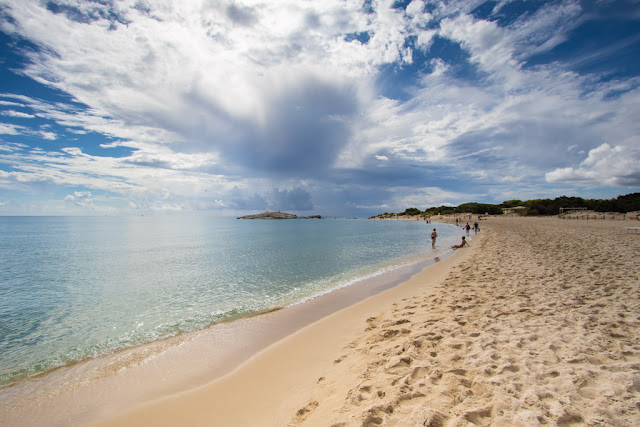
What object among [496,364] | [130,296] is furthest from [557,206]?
[130,296]

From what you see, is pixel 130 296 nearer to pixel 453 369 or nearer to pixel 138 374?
pixel 138 374

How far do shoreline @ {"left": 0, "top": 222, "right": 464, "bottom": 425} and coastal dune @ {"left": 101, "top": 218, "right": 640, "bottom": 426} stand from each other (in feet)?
2.03

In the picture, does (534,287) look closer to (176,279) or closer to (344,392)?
(344,392)

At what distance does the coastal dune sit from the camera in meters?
3.73

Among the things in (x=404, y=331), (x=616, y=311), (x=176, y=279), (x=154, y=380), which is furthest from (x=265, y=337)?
(x=176, y=279)

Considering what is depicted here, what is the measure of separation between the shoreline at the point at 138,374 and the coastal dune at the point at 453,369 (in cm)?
62

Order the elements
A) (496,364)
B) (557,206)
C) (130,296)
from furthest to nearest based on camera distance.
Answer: (557,206) < (130,296) < (496,364)

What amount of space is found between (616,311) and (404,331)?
5.63 meters

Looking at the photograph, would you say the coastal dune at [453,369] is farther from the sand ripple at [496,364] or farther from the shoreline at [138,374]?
the shoreline at [138,374]

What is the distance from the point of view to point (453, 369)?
4820 millimetres

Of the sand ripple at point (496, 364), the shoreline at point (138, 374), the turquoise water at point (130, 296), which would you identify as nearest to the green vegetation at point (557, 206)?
the turquoise water at point (130, 296)

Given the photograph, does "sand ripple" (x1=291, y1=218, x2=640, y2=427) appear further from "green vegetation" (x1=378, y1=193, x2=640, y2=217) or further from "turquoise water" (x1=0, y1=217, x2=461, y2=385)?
"green vegetation" (x1=378, y1=193, x2=640, y2=217)

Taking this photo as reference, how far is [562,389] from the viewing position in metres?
3.92

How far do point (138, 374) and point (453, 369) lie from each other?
7.55 metres
